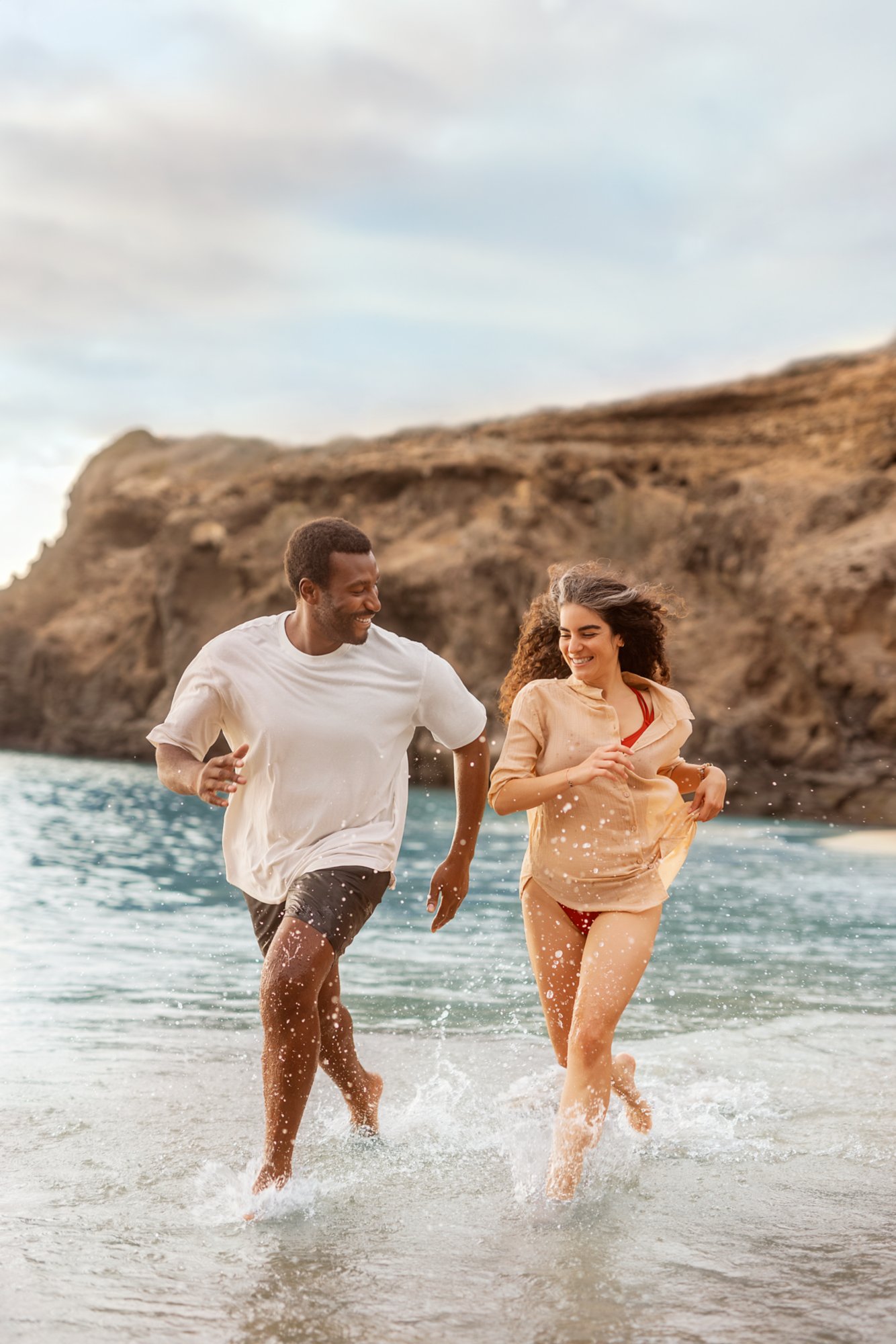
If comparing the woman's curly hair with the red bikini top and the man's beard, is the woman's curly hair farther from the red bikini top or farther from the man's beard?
the man's beard

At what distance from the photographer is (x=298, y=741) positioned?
3904 millimetres

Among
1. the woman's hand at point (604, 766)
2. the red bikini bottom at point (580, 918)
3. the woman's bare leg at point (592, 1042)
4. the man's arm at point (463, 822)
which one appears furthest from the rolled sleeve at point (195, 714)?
the woman's bare leg at point (592, 1042)

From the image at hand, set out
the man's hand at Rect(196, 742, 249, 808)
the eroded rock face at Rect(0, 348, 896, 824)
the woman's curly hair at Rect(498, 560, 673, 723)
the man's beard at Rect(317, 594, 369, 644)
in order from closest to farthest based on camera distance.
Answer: the man's hand at Rect(196, 742, 249, 808) < the man's beard at Rect(317, 594, 369, 644) < the woman's curly hair at Rect(498, 560, 673, 723) < the eroded rock face at Rect(0, 348, 896, 824)

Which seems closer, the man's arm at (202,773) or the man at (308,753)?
the man's arm at (202,773)

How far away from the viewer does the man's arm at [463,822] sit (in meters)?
4.26

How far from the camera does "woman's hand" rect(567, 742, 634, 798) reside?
152 inches

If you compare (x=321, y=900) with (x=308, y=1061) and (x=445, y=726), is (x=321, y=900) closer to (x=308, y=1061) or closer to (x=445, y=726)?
(x=308, y=1061)

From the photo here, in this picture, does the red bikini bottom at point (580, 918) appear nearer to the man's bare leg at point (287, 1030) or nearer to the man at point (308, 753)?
the man at point (308, 753)

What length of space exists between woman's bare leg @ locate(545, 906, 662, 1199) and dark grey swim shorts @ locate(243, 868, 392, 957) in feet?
2.25

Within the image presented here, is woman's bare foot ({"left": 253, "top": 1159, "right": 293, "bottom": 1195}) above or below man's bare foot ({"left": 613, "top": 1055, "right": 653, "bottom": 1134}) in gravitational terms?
above

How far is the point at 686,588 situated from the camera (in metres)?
33.2

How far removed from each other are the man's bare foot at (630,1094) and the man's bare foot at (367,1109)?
0.80 meters

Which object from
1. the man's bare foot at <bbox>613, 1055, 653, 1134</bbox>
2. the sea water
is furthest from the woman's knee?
the man's bare foot at <bbox>613, 1055, 653, 1134</bbox>

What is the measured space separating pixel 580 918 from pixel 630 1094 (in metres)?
0.75
